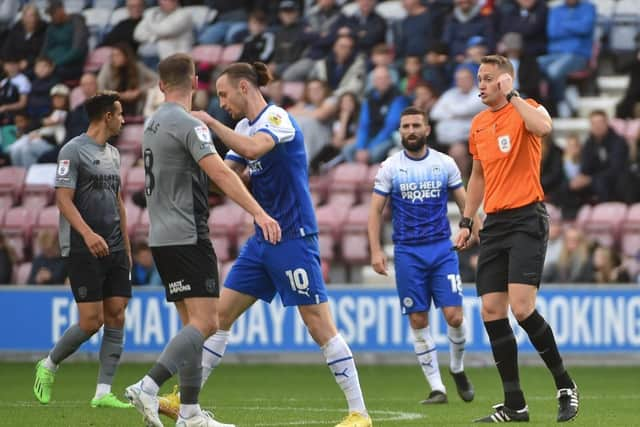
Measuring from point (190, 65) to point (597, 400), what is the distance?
17.3 ft

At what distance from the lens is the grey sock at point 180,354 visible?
28.3ft

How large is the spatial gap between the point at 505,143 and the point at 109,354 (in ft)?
12.0

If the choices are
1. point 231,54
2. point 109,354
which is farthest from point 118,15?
point 109,354

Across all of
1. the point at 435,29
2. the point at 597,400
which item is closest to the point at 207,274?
the point at 597,400

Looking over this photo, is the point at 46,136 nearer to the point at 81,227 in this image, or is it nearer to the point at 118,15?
the point at 118,15

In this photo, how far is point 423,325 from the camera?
1247 centimetres

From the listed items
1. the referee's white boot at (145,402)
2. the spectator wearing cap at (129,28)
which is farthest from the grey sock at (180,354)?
the spectator wearing cap at (129,28)

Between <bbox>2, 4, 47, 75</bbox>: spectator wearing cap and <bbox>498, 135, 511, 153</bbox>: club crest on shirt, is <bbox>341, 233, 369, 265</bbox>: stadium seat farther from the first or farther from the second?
<bbox>498, 135, 511, 153</bbox>: club crest on shirt

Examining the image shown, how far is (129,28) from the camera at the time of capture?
23.9 meters

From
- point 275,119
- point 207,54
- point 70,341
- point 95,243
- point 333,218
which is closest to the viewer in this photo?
point 275,119

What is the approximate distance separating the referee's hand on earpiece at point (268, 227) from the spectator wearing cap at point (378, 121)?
1161cm

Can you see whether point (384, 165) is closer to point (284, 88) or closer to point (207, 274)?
point (207, 274)

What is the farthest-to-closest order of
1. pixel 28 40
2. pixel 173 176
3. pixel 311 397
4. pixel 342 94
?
pixel 28 40, pixel 342 94, pixel 311 397, pixel 173 176

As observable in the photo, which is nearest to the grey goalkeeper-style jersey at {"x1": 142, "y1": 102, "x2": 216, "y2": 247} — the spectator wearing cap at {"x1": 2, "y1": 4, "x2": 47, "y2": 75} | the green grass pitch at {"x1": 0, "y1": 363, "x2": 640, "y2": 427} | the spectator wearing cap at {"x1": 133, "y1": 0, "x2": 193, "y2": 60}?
the green grass pitch at {"x1": 0, "y1": 363, "x2": 640, "y2": 427}
